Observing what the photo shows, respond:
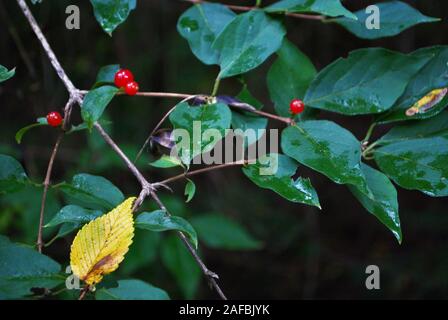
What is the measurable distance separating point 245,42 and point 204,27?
16 centimetres

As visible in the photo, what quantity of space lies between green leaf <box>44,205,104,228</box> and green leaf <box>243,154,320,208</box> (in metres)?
0.28

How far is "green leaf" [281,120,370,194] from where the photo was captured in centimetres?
86

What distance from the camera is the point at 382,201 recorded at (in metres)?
0.91

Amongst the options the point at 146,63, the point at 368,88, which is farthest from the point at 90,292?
the point at 146,63

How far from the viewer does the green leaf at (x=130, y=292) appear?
0.96 meters

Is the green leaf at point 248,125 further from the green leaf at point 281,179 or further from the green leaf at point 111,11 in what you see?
the green leaf at point 111,11

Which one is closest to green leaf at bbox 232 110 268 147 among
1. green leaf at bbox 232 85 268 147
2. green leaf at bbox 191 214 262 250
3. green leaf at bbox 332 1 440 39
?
green leaf at bbox 232 85 268 147

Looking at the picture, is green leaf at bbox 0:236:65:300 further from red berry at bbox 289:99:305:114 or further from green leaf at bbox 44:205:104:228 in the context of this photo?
red berry at bbox 289:99:305:114

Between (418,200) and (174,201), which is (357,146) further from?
(418,200)

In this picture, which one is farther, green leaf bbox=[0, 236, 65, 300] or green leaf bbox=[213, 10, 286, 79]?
green leaf bbox=[213, 10, 286, 79]

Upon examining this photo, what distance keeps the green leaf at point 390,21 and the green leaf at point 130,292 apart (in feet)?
2.37

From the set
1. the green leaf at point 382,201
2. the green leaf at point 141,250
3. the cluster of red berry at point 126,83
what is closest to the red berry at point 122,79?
the cluster of red berry at point 126,83

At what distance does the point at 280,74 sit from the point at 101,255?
56 centimetres
